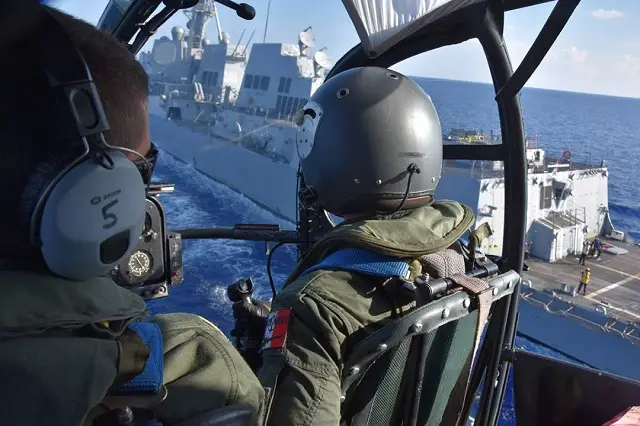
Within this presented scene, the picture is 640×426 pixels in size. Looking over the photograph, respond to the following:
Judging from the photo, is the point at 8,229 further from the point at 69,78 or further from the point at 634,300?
the point at 634,300

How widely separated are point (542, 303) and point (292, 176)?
14.0m

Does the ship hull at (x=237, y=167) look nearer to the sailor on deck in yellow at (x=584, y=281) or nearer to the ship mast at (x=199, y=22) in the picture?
the ship mast at (x=199, y=22)

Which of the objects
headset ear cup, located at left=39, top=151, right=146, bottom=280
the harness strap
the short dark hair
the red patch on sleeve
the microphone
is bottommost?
the red patch on sleeve

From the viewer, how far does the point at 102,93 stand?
3.18 ft

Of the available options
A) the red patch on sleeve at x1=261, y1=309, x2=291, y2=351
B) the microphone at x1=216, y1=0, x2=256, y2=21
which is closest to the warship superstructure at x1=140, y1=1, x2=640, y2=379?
the microphone at x1=216, y1=0, x2=256, y2=21

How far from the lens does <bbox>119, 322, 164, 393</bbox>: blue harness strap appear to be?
939 mm

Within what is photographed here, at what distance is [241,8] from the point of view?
9.98 ft

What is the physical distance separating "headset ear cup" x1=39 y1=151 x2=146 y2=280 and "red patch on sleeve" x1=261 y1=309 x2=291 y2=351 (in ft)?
2.56

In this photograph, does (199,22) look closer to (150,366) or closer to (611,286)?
(611,286)

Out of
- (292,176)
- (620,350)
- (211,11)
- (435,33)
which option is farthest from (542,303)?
(211,11)

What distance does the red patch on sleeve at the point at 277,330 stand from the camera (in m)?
1.67

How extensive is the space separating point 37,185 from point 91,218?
0.33 feet

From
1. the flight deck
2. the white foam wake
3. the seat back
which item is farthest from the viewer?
the white foam wake

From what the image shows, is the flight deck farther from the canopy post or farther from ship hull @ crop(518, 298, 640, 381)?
the canopy post
